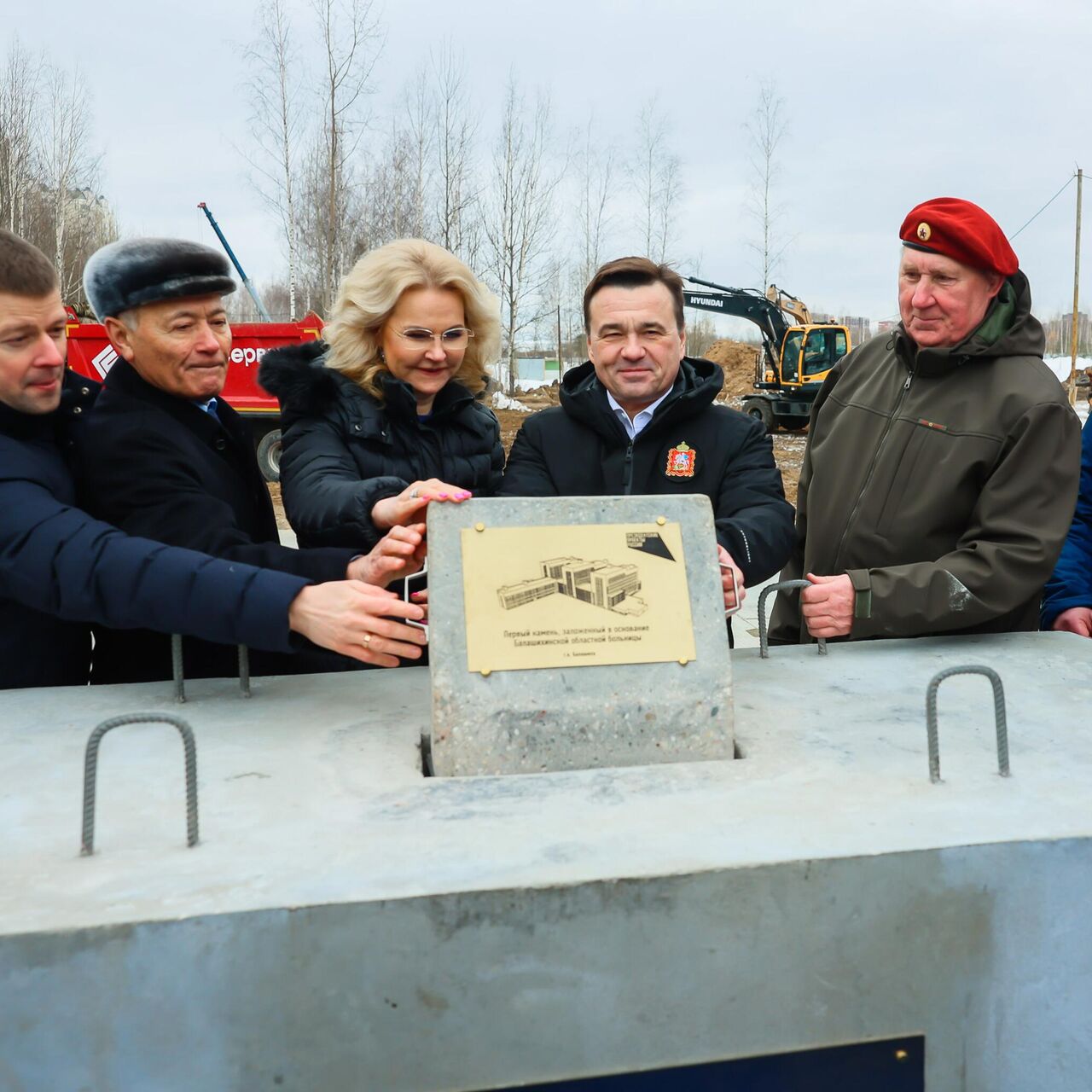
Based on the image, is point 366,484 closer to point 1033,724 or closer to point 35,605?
point 35,605

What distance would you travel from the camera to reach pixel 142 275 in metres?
2.20

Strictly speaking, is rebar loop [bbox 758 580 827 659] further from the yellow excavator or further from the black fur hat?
the yellow excavator

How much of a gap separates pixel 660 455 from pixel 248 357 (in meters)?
9.77

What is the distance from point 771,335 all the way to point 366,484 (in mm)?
17554

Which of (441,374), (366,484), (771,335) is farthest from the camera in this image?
(771,335)

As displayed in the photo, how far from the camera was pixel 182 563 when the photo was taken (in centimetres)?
192

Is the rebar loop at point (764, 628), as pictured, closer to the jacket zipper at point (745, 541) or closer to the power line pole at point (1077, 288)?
the jacket zipper at point (745, 541)

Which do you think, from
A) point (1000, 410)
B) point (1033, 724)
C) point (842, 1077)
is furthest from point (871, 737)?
point (1000, 410)

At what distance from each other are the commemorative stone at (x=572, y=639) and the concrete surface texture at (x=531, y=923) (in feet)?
0.25

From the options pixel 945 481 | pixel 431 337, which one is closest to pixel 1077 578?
pixel 945 481

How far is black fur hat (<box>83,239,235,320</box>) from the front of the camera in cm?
219

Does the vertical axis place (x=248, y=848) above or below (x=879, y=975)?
above

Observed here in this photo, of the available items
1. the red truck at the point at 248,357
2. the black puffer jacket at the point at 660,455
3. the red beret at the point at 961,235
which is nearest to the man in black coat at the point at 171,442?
the black puffer jacket at the point at 660,455

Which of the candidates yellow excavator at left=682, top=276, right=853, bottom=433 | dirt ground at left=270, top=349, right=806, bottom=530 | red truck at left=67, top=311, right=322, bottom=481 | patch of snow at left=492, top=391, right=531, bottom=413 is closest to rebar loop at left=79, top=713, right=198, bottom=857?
dirt ground at left=270, top=349, right=806, bottom=530
